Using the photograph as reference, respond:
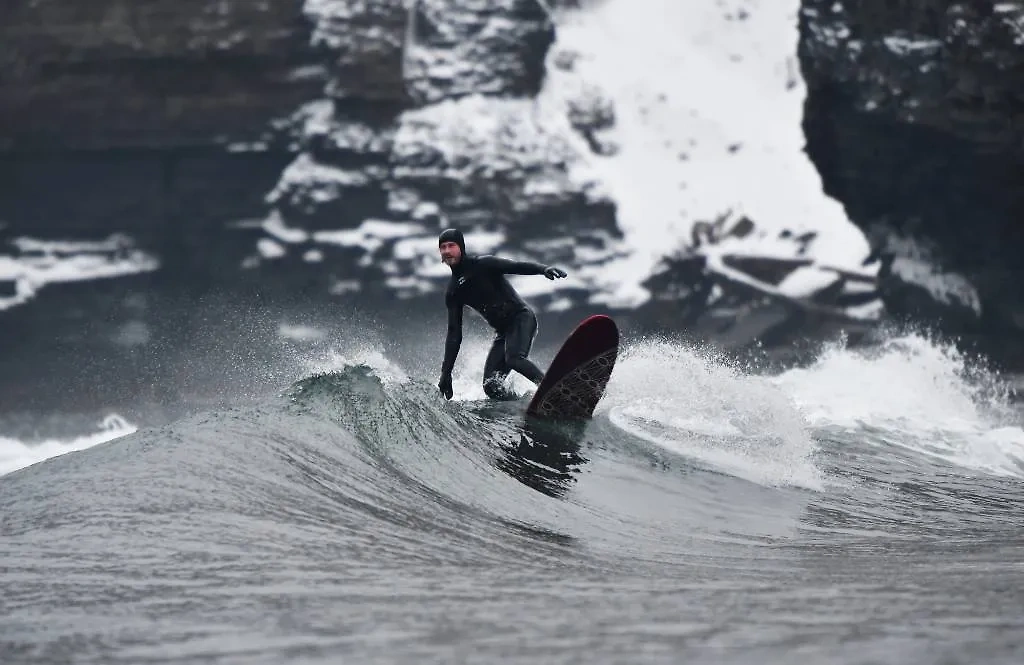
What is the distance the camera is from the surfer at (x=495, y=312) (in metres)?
10.4

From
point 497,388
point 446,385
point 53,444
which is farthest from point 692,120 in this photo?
point 446,385

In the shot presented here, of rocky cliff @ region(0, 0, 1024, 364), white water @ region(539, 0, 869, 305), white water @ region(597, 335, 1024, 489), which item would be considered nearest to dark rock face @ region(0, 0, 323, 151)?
rocky cliff @ region(0, 0, 1024, 364)

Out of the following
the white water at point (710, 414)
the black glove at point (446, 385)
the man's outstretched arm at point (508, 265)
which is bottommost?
the black glove at point (446, 385)

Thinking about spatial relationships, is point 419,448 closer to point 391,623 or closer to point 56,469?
point 56,469

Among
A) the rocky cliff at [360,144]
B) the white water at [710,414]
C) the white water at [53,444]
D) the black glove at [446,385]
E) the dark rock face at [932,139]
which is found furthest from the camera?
the rocky cliff at [360,144]

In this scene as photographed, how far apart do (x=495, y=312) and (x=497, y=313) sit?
2 centimetres

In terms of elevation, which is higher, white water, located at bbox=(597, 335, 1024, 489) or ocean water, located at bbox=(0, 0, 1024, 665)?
ocean water, located at bbox=(0, 0, 1024, 665)

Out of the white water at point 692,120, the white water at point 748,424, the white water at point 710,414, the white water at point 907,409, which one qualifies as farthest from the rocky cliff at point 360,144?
the white water at point 710,414

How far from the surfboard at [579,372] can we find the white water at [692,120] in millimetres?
65305

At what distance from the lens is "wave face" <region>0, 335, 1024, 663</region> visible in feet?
12.8

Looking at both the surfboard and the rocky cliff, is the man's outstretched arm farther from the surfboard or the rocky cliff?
the rocky cliff

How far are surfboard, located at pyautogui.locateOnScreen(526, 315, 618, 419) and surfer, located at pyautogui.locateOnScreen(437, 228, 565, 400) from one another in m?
0.41

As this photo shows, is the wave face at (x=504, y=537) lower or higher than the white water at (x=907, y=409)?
higher

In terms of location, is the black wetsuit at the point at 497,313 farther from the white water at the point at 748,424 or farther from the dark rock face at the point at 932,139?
the dark rock face at the point at 932,139
